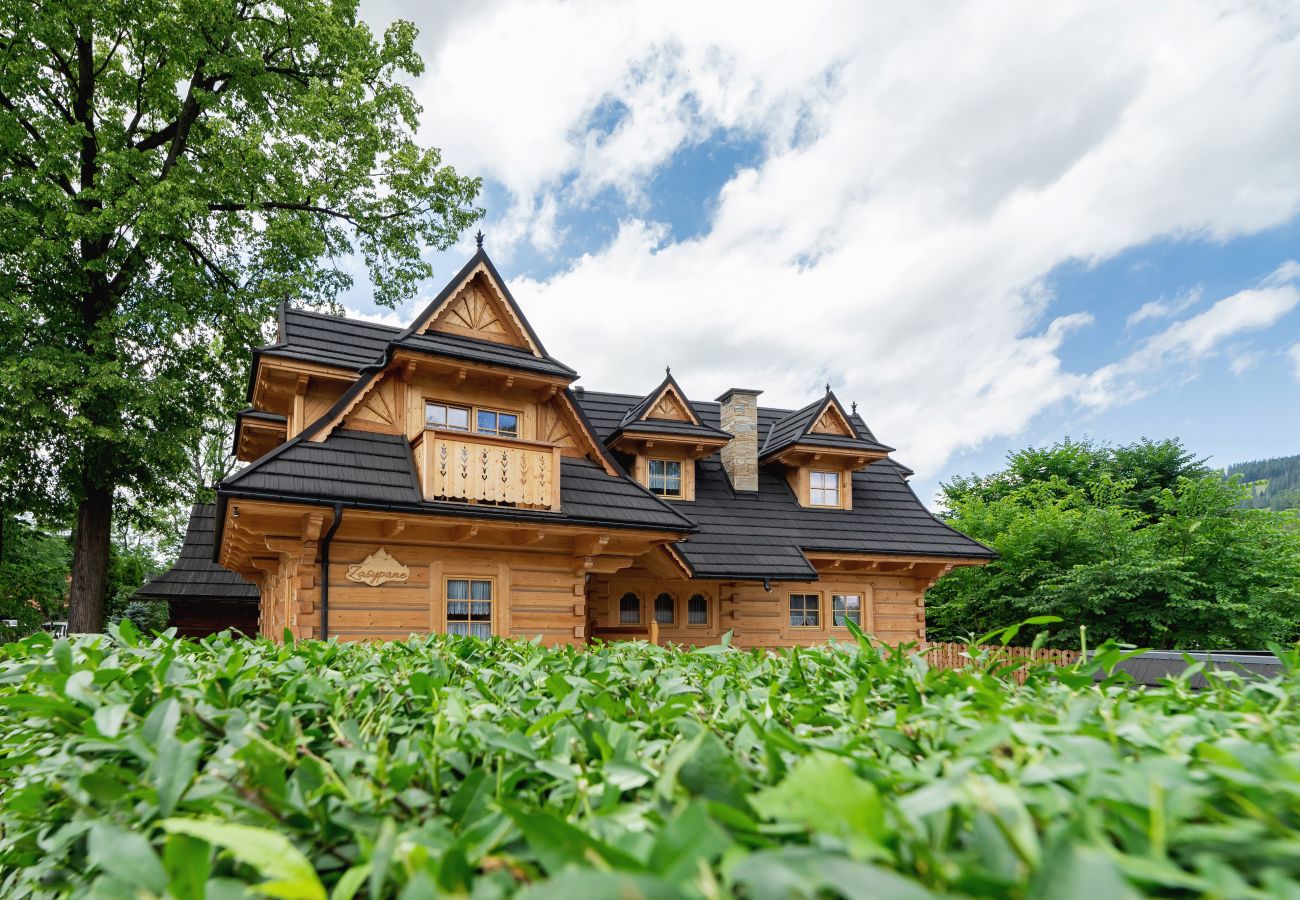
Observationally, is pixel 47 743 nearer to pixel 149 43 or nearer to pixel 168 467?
pixel 168 467

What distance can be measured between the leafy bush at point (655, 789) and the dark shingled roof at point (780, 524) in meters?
11.4

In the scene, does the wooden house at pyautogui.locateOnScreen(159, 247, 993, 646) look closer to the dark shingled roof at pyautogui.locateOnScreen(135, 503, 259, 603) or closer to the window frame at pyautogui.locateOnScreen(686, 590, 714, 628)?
the window frame at pyautogui.locateOnScreen(686, 590, 714, 628)

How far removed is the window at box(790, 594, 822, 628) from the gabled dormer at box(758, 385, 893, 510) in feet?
6.91

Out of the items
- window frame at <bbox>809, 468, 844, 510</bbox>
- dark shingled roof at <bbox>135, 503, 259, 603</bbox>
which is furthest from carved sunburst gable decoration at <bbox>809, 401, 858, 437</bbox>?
dark shingled roof at <bbox>135, 503, 259, 603</bbox>

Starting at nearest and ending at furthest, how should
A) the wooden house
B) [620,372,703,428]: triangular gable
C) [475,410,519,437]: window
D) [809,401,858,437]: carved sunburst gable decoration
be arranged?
the wooden house
[475,410,519,437]: window
[620,372,703,428]: triangular gable
[809,401,858,437]: carved sunburst gable decoration

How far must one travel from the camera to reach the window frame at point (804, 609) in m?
14.5

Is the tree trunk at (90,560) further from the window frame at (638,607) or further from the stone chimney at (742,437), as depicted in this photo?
the stone chimney at (742,437)

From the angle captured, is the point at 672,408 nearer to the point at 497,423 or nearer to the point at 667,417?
the point at 667,417

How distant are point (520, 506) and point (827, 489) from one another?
850 centimetres

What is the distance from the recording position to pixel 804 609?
14758mm

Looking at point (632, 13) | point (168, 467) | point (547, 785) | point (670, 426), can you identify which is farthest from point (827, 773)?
point (632, 13)

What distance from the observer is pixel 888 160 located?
22.7 metres

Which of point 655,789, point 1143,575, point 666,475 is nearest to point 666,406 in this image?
point 666,475

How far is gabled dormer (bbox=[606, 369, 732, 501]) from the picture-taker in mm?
14234
